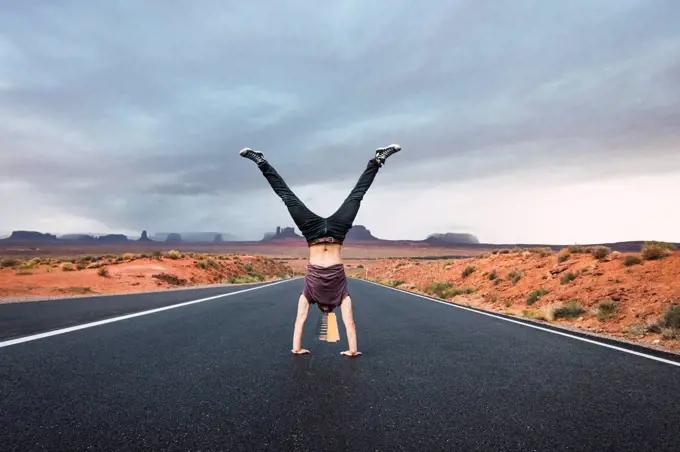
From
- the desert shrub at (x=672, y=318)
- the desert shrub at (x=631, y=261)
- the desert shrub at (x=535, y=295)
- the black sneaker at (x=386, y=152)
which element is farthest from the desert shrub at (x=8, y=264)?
the desert shrub at (x=672, y=318)

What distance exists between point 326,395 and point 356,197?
8.16 ft

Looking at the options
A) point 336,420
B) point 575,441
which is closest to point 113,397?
point 336,420

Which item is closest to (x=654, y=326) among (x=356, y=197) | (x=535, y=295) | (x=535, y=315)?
(x=535, y=315)

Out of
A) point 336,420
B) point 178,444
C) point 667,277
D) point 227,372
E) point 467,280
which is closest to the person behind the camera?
point 178,444

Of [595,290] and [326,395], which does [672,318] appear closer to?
[595,290]

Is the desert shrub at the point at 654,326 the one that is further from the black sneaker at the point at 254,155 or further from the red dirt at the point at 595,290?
the black sneaker at the point at 254,155

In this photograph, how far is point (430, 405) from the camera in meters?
3.88

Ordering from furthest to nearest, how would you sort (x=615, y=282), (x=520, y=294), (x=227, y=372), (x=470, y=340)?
(x=520, y=294) < (x=615, y=282) < (x=470, y=340) < (x=227, y=372)

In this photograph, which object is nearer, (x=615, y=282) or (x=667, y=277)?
(x=667, y=277)

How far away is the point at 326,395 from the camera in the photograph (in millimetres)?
4117

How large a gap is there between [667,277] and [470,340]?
38.0ft

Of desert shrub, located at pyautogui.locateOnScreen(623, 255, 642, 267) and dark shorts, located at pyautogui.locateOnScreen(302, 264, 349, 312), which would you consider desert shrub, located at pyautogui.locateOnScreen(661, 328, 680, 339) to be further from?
desert shrub, located at pyautogui.locateOnScreen(623, 255, 642, 267)

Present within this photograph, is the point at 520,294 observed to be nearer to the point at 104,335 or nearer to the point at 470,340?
the point at 470,340

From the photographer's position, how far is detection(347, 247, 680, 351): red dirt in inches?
488
